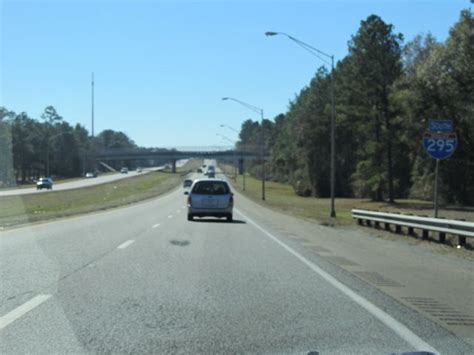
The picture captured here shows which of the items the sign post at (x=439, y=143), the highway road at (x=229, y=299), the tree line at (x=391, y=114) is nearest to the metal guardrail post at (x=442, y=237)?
the highway road at (x=229, y=299)

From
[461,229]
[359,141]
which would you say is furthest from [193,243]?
[359,141]

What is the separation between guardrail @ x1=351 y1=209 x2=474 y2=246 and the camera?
712 inches

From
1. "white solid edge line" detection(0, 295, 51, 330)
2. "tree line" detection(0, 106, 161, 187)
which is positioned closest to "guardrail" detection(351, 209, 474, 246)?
"white solid edge line" detection(0, 295, 51, 330)

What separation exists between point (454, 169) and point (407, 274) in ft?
168

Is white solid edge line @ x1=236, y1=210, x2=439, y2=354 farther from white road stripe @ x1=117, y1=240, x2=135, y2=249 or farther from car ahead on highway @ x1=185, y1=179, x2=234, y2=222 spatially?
car ahead on highway @ x1=185, y1=179, x2=234, y2=222

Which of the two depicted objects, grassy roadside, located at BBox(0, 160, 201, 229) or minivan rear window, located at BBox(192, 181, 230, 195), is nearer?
minivan rear window, located at BBox(192, 181, 230, 195)

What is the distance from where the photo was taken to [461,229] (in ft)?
59.4

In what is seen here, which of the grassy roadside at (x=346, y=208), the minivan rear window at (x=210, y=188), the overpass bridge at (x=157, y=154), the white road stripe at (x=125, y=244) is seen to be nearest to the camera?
the white road stripe at (x=125, y=244)

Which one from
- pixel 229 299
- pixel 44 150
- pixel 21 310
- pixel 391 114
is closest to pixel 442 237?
pixel 229 299

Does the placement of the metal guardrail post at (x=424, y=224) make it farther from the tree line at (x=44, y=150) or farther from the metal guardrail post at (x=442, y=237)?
the tree line at (x=44, y=150)

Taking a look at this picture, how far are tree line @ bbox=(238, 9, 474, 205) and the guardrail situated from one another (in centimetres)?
2682

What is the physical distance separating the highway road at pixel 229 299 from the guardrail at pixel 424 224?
1.00 meters

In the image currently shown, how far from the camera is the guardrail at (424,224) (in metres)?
18.1

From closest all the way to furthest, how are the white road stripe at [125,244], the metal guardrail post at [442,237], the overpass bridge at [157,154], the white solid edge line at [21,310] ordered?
the white solid edge line at [21,310] < the white road stripe at [125,244] < the metal guardrail post at [442,237] < the overpass bridge at [157,154]
